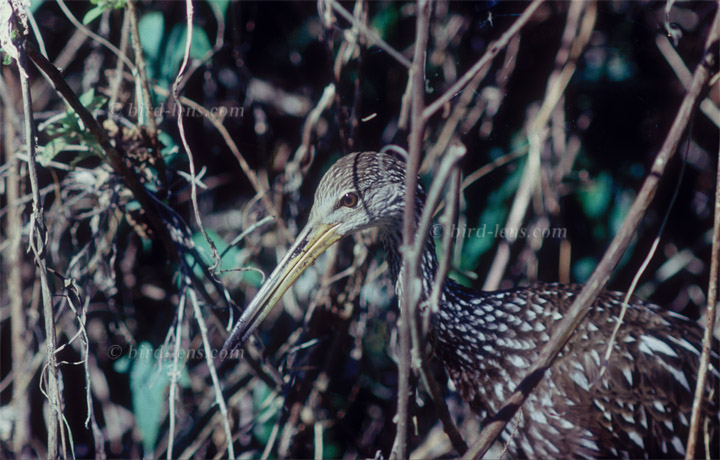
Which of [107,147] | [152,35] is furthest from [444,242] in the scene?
[152,35]

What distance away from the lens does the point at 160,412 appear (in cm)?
240

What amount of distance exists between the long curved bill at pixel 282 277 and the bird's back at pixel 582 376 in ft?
1.53

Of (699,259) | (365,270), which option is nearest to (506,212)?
(365,270)

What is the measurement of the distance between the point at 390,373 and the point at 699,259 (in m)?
1.50

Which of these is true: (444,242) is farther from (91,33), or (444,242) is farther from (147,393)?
(147,393)

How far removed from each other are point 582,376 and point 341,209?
89 cm

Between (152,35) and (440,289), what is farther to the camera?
(152,35)

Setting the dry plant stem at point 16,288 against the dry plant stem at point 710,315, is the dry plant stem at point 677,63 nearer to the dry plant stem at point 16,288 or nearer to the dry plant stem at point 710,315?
the dry plant stem at point 710,315

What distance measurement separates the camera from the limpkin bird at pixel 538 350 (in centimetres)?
171

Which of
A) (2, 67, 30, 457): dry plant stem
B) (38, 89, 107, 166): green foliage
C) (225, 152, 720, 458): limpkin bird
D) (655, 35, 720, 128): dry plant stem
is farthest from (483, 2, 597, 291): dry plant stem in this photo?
(2, 67, 30, 457): dry plant stem

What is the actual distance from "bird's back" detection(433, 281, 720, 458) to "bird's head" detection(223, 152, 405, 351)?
403 mm

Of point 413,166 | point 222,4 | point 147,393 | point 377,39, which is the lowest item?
point 147,393

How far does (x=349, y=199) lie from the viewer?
5.57 ft
